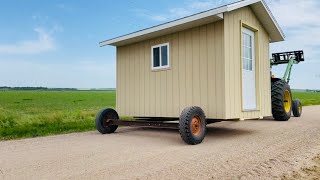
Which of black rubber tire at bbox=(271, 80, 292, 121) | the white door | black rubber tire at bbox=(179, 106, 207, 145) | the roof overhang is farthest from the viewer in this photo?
black rubber tire at bbox=(271, 80, 292, 121)

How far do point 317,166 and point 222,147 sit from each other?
7.06 feet

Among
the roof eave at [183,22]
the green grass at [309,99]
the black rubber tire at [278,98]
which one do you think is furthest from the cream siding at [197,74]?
the green grass at [309,99]

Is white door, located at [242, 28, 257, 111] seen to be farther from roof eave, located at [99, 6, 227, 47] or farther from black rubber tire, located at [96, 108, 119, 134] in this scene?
black rubber tire, located at [96, 108, 119, 134]

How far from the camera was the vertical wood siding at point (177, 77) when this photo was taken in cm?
854

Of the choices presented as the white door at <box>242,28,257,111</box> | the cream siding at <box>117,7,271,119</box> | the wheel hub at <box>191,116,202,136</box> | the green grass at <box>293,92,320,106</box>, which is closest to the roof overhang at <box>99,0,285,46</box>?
the cream siding at <box>117,7,271,119</box>

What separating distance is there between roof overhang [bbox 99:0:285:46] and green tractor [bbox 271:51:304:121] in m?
1.79

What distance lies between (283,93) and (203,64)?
486 cm

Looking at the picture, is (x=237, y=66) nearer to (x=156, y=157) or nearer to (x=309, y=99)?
(x=156, y=157)

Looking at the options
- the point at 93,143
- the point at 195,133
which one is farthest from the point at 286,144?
the point at 93,143

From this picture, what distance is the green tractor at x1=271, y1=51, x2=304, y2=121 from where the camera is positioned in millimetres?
12234

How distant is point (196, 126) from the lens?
7910 mm

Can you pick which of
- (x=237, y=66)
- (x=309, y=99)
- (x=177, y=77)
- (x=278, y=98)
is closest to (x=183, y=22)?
(x=177, y=77)

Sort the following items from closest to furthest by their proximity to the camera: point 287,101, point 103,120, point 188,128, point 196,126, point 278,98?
point 188,128, point 196,126, point 103,120, point 278,98, point 287,101

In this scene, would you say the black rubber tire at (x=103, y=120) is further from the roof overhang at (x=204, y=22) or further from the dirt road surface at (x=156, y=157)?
the roof overhang at (x=204, y=22)
